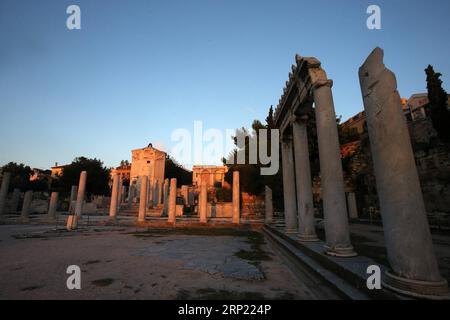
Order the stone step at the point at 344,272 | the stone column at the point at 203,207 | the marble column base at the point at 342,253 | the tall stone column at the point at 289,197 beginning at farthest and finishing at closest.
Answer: the stone column at the point at 203,207
the tall stone column at the point at 289,197
the marble column base at the point at 342,253
the stone step at the point at 344,272

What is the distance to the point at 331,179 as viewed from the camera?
4.75 m

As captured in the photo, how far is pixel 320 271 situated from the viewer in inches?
147

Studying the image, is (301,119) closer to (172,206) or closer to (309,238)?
(309,238)

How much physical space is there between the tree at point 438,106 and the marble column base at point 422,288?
17.8 meters

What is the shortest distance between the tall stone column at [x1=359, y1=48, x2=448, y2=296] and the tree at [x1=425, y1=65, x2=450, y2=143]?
16939 millimetres

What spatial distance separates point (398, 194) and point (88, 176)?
152 feet

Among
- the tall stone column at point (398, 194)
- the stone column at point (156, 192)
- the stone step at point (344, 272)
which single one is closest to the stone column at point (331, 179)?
the stone step at point (344, 272)

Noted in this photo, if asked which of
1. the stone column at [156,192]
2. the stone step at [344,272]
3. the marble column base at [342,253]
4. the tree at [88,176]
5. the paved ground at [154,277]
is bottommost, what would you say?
the paved ground at [154,277]

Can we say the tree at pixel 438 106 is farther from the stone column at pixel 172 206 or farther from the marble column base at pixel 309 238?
the stone column at pixel 172 206

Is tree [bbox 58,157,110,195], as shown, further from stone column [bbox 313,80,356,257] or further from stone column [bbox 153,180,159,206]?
stone column [bbox 313,80,356,257]

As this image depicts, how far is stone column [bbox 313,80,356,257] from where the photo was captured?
4418 millimetres

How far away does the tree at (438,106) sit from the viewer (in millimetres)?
14628

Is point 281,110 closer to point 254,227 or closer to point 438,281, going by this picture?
point 438,281

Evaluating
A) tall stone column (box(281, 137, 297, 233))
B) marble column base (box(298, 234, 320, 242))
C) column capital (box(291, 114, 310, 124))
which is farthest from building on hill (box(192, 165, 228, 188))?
marble column base (box(298, 234, 320, 242))
